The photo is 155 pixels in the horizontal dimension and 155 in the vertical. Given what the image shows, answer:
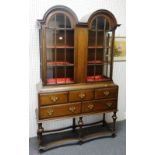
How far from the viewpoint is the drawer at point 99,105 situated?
8.15ft

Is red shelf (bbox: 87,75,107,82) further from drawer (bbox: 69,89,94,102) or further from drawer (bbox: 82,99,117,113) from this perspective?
drawer (bbox: 82,99,117,113)

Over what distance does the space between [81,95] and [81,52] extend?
580mm

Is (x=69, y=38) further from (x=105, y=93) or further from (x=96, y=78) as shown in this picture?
(x=105, y=93)

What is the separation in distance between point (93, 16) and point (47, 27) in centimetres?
64

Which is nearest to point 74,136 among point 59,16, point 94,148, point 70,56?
point 94,148

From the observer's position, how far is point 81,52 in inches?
94.7

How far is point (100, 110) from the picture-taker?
8.51ft
